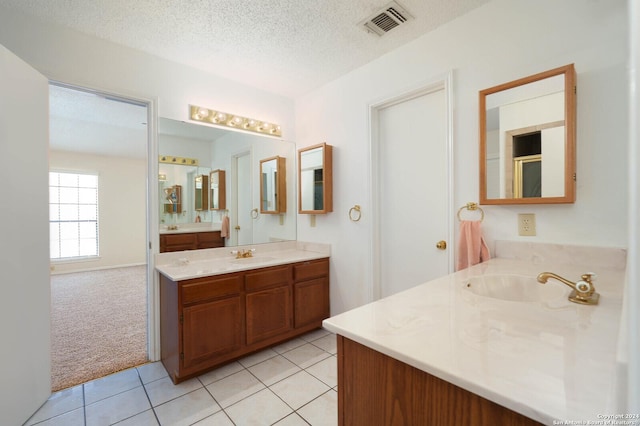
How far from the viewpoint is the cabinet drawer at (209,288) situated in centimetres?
197

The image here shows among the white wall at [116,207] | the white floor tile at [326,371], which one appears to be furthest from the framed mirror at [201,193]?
the white wall at [116,207]

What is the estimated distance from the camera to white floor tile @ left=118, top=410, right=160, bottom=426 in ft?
5.31

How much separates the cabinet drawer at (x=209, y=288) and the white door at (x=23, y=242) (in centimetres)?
83

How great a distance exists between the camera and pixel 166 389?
194cm

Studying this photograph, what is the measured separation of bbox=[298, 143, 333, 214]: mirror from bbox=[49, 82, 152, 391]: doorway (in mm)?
1481

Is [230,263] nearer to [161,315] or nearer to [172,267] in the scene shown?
[172,267]

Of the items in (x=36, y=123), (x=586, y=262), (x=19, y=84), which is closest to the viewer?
(x=586, y=262)

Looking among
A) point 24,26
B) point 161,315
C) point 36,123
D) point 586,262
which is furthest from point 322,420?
point 24,26

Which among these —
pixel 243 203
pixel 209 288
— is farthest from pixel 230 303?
pixel 243 203

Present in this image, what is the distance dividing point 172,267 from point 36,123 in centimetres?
128

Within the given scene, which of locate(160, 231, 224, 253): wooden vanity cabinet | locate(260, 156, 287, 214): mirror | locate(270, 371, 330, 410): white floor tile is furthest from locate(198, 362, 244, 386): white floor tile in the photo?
locate(260, 156, 287, 214): mirror

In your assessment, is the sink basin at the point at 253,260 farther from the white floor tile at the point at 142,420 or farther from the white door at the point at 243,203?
the white floor tile at the point at 142,420

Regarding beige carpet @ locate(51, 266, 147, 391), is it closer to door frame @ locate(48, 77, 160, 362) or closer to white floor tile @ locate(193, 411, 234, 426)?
door frame @ locate(48, 77, 160, 362)

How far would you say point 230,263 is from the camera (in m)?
2.49
